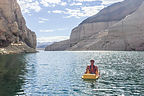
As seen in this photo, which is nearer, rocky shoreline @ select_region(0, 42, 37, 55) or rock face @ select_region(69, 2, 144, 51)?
rocky shoreline @ select_region(0, 42, 37, 55)

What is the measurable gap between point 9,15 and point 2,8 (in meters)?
5.73

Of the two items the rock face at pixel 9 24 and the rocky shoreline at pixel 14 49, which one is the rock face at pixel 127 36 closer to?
the rock face at pixel 9 24

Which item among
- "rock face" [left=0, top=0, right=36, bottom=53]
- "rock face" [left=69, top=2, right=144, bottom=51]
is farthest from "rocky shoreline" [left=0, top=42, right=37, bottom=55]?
"rock face" [left=69, top=2, right=144, bottom=51]

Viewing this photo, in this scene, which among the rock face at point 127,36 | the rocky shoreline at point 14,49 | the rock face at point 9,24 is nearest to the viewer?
the rocky shoreline at point 14,49

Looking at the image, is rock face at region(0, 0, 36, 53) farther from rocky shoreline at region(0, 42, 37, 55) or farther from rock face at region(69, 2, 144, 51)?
rock face at region(69, 2, 144, 51)

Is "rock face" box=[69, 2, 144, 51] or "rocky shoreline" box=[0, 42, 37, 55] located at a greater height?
"rock face" box=[69, 2, 144, 51]

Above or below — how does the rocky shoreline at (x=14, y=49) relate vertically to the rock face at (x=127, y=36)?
below

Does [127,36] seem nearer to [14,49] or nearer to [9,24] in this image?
[14,49]

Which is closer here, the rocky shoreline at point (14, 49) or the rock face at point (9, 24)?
the rocky shoreline at point (14, 49)

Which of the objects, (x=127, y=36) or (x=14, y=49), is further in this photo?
(x=127, y=36)

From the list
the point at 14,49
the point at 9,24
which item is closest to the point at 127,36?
the point at 14,49

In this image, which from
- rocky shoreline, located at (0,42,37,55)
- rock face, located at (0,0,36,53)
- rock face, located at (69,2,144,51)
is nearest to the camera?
rocky shoreline, located at (0,42,37,55)

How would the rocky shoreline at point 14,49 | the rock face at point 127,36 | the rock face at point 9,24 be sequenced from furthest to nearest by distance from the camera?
the rock face at point 127,36, the rock face at point 9,24, the rocky shoreline at point 14,49

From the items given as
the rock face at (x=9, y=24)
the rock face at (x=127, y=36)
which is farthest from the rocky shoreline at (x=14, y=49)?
the rock face at (x=127, y=36)
